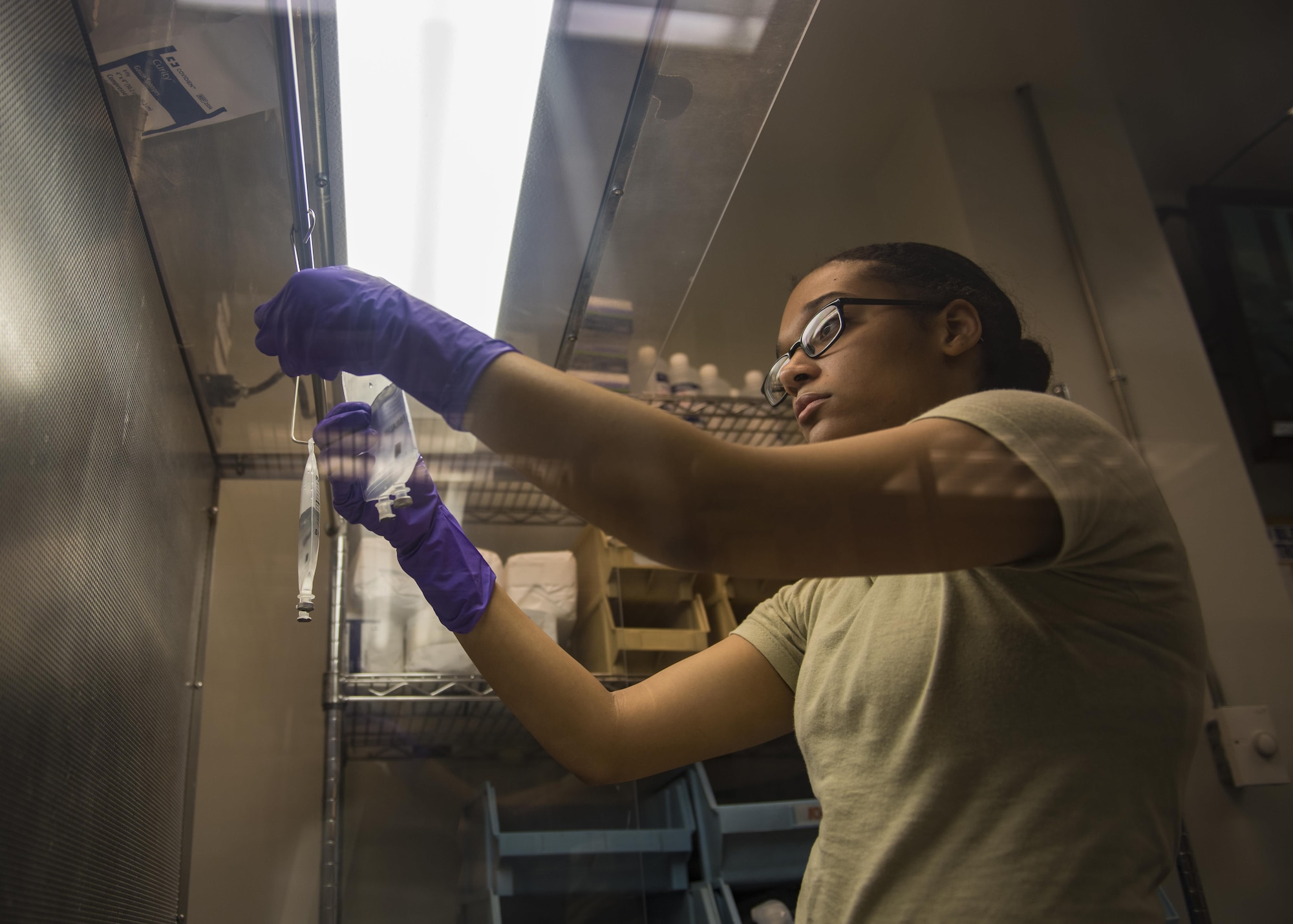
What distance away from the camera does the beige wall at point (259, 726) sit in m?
0.90

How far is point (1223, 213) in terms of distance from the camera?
1.09 metres

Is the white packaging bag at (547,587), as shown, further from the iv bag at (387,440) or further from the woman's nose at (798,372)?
the woman's nose at (798,372)

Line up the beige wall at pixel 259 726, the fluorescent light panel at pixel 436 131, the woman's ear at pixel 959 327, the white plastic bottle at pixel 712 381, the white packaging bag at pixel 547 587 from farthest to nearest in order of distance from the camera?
the white plastic bottle at pixel 712 381, the white packaging bag at pixel 547 587, the beige wall at pixel 259 726, the fluorescent light panel at pixel 436 131, the woman's ear at pixel 959 327

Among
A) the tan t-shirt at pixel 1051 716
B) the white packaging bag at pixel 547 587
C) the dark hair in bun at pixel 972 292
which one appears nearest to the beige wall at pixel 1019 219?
the dark hair in bun at pixel 972 292

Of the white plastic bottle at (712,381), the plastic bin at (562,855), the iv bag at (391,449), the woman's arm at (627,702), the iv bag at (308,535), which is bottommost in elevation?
the plastic bin at (562,855)

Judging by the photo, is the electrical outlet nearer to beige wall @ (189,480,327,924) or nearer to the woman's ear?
the woman's ear

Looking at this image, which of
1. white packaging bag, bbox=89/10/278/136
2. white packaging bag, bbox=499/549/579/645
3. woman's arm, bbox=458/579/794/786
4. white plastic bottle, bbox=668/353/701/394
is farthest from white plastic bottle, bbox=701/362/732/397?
white packaging bag, bbox=89/10/278/136

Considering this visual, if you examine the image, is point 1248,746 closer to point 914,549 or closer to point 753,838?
point 753,838

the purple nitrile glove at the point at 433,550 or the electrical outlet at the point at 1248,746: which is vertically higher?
the purple nitrile glove at the point at 433,550

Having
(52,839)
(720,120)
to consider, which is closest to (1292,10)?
(720,120)

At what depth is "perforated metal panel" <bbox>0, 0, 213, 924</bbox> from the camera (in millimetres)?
480

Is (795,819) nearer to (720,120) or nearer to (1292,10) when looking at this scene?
(720,120)

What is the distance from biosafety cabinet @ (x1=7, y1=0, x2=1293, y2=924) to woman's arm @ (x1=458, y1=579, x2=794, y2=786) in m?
0.05

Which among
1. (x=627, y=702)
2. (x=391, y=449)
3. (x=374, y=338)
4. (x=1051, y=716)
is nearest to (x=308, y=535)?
(x=391, y=449)
